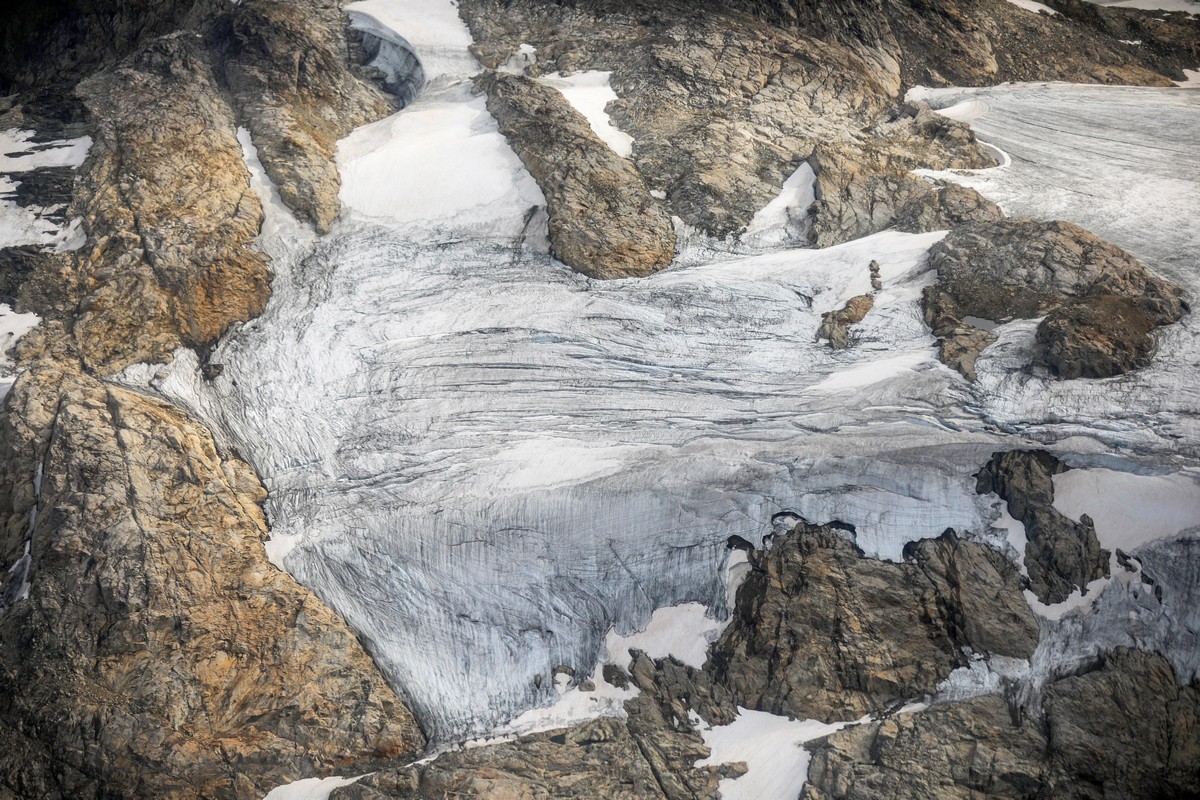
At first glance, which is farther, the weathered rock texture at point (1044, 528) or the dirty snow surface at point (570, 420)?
the dirty snow surface at point (570, 420)

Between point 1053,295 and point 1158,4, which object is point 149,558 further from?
point 1158,4

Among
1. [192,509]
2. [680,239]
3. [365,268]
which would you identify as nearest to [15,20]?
[365,268]

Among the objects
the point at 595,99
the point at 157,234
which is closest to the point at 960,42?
the point at 595,99

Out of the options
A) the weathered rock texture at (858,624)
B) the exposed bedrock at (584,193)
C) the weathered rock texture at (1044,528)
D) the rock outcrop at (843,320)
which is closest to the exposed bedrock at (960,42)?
the exposed bedrock at (584,193)

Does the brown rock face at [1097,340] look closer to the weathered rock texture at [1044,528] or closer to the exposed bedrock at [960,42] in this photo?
the weathered rock texture at [1044,528]

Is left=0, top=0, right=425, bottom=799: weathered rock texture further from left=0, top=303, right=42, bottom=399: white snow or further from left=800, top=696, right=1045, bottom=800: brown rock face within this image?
left=800, top=696, right=1045, bottom=800: brown rock face

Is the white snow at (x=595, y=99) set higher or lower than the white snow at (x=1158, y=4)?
lower

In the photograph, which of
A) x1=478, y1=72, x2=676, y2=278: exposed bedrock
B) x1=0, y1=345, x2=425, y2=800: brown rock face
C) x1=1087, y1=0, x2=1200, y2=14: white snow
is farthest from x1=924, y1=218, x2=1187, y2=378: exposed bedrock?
x1=1087, y1=0, x2=1200, y2=14: white snow
